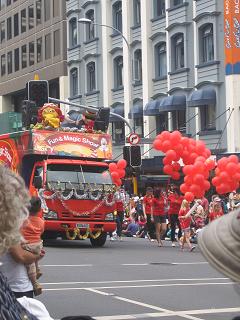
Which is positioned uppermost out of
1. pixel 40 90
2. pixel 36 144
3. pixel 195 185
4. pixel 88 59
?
pixel 88 59

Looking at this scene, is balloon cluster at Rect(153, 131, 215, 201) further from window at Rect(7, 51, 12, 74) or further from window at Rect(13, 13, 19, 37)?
window at Rect(7, 51, 12, 74)

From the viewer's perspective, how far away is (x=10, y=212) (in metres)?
2.79

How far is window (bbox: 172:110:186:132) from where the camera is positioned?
36.4m

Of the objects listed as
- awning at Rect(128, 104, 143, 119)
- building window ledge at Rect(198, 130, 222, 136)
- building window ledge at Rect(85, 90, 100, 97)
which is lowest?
building window ledge at Rect(198, 130, 222, 136)

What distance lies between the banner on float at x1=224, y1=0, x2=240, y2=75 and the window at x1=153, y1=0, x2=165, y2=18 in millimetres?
7283

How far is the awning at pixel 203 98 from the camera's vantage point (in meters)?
33.6

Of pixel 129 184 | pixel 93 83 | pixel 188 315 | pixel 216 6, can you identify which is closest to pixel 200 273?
pixel 188 315

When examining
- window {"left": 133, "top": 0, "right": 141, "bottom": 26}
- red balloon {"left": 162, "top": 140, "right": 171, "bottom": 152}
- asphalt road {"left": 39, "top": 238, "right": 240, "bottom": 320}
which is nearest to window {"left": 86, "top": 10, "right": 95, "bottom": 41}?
window {"left": 133, "top": 0, "right": 141, "bottom": 26}

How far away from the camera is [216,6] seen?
33.4 metres

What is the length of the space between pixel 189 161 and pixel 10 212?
19093mm

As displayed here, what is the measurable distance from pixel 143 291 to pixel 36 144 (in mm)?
9498

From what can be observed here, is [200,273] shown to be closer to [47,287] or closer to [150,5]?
[47,287]

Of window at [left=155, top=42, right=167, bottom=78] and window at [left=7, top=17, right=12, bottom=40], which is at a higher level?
window at [left=7, top=17, right=12, bottom=40]

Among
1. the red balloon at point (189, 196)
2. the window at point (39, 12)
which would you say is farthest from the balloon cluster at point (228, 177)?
the window at point (39, 12)
